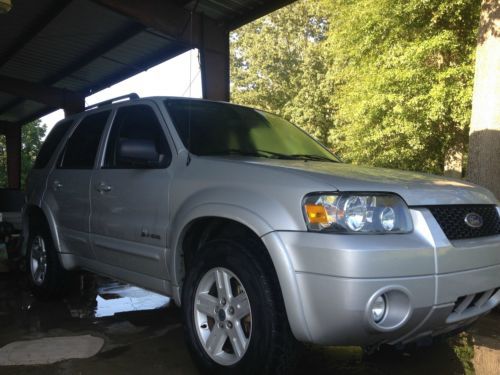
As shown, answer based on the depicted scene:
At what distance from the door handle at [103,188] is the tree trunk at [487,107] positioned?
15.6 feet

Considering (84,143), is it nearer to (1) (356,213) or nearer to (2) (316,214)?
(2) (316,214)

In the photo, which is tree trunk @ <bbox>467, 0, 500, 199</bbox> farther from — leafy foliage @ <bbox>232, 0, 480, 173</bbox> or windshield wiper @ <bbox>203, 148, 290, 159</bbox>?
leafy foliage @ <bbox>232, 0, 480, 173</bbox>

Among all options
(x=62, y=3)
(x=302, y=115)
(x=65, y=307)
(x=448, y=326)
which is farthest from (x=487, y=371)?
(x=302, y=115)

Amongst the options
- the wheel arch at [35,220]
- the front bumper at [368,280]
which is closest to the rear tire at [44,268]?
the wheel arch at [35,220]

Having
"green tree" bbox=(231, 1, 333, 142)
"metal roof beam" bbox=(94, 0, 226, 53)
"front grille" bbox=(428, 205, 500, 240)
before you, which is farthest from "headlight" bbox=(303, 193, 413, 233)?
"green tree" bbox=(231, 1, 333, 142)

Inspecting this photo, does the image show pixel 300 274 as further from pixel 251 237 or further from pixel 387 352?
pixel 387 352

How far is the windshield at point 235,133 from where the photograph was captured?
3.60 meters

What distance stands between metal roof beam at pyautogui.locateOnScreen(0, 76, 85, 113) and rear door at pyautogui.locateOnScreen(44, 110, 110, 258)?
11.8m

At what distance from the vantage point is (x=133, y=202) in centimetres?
364

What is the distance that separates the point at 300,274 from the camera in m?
2.44

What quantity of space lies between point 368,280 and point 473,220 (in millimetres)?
890

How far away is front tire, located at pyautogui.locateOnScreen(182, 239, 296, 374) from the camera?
8.44ft

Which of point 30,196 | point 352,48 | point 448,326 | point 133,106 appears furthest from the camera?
point 352,48

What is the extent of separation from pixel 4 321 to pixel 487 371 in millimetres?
3884
